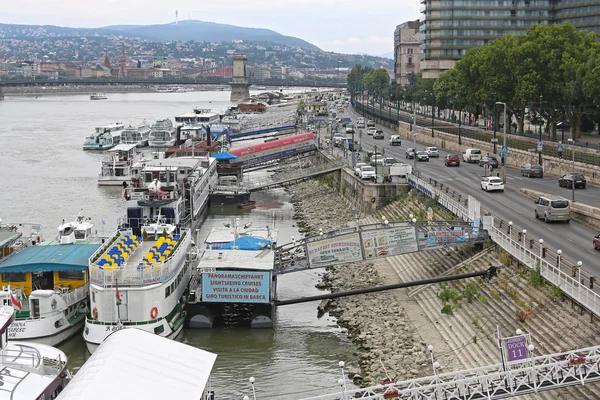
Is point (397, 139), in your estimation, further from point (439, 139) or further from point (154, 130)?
point (154, 130)

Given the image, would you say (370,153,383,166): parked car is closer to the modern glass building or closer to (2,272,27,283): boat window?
(2,272,27,283): boat window

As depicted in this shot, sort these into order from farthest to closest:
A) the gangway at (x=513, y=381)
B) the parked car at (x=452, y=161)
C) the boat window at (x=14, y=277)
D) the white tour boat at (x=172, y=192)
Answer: the parked car at (x=452, y=161), the white tour boat at (x=172, y=192), the boat window at (x=14, y=277), the gangway at (x=513, y=381)

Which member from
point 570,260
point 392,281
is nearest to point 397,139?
point 392,281

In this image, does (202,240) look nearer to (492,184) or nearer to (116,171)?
(492,184)

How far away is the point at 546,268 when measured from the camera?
30.6 metres

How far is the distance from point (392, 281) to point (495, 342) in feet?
40.4

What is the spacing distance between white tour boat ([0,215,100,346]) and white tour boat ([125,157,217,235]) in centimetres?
577

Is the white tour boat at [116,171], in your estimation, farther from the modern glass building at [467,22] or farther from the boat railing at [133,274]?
the modern glass building at [467,22]

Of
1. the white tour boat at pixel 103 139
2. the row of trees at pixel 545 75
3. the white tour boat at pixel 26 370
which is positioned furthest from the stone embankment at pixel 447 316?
the white tour boat at pixel 103 139

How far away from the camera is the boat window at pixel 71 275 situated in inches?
1395

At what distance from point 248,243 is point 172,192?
1450cm

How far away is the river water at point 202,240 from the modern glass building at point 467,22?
2272 inches

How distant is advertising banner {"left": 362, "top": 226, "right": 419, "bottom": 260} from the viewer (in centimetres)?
3784

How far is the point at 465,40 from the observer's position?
14288cm
